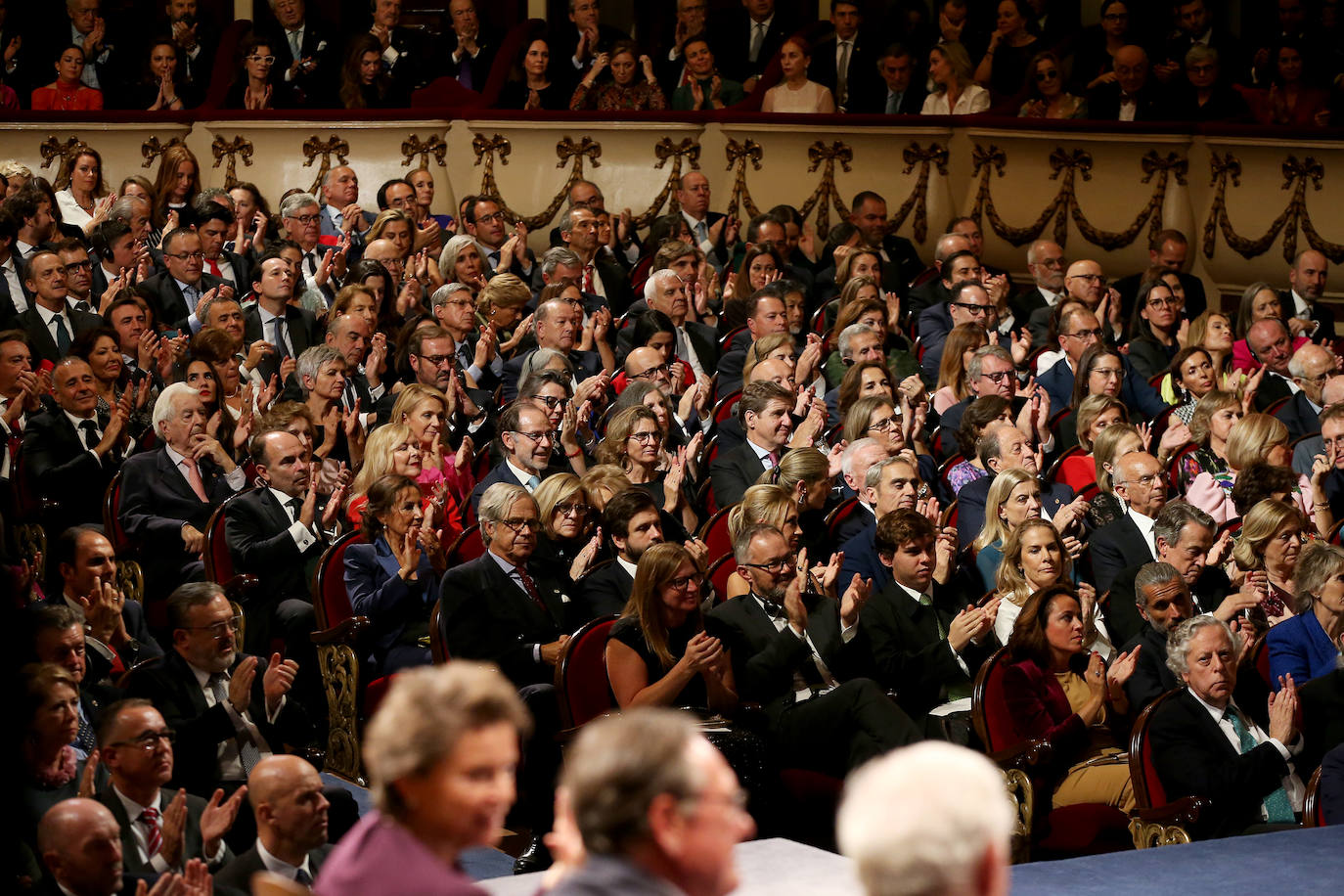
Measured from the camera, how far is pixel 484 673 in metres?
1.77

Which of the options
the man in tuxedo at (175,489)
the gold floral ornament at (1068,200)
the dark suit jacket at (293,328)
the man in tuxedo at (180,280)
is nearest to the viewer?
the man in tuxedo at (175,489)

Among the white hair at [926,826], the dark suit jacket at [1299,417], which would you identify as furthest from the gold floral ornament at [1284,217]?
the white hair at [926,826]

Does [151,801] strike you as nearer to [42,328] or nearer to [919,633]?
[919,633]

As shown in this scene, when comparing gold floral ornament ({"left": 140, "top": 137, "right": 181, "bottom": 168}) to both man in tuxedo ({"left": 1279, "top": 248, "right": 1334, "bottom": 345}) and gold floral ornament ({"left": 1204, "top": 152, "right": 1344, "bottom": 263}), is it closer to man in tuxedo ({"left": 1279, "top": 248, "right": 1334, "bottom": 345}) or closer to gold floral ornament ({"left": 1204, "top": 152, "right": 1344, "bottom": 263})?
gold floral ornament ({"left": 1204, "top": 152, "right": 1344, "bottom": 263})

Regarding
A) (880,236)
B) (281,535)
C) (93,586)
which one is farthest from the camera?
(880,236)

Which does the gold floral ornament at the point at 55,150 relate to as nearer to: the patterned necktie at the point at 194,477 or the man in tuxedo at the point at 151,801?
the patterned necktie at the point at 194,477

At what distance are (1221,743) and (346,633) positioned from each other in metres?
2.26

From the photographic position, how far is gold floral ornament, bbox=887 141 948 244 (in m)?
9.05

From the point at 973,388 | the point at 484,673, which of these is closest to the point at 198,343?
the point at 973,388

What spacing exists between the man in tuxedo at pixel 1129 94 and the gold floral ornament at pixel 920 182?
814 mm

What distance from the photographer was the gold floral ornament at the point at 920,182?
905cm

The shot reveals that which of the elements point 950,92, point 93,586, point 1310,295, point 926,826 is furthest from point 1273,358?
point 926,826

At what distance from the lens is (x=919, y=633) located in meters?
4.73

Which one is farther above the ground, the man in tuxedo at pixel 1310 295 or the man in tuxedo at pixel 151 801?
the man in tuxedo at pixel 1310 295
